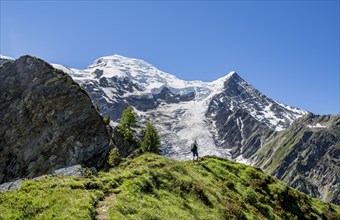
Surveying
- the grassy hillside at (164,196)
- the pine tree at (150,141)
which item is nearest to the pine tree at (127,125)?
the pine tree at (150,141)

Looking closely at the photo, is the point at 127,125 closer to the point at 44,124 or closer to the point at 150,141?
the point at 150,141

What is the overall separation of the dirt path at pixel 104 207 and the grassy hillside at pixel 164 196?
5 centimetres

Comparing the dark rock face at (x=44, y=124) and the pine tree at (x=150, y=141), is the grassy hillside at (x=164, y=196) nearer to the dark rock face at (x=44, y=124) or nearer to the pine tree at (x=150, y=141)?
the dark rock face at (x=44, y=124)

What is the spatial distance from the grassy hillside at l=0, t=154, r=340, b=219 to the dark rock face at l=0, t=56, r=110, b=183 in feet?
120

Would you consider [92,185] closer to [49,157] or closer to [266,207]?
[266,207]

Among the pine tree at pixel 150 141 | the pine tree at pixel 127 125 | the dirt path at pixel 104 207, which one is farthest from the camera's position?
the pine tree at pixel 127 125

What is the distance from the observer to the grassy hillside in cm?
2052

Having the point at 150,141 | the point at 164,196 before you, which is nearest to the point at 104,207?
the point at 164,196

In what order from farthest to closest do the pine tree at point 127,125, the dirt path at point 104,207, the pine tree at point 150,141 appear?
the pine tree at point 127,125
the pine tree at point 150,141
the dirt path at point 104,207

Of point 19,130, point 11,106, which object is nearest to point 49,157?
point 19,130

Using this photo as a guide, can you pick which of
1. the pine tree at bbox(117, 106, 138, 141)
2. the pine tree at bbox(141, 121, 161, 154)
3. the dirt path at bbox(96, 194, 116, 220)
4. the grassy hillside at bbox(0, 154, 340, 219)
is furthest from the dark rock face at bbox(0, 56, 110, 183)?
the dirt path at bbox(96, 194, 116, 220)

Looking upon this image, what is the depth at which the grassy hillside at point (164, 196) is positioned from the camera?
67.3 ft

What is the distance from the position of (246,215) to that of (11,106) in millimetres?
73001

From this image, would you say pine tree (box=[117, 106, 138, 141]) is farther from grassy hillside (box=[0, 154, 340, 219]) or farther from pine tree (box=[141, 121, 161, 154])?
grassy hillside (box=[0, 154, 340, 219])
